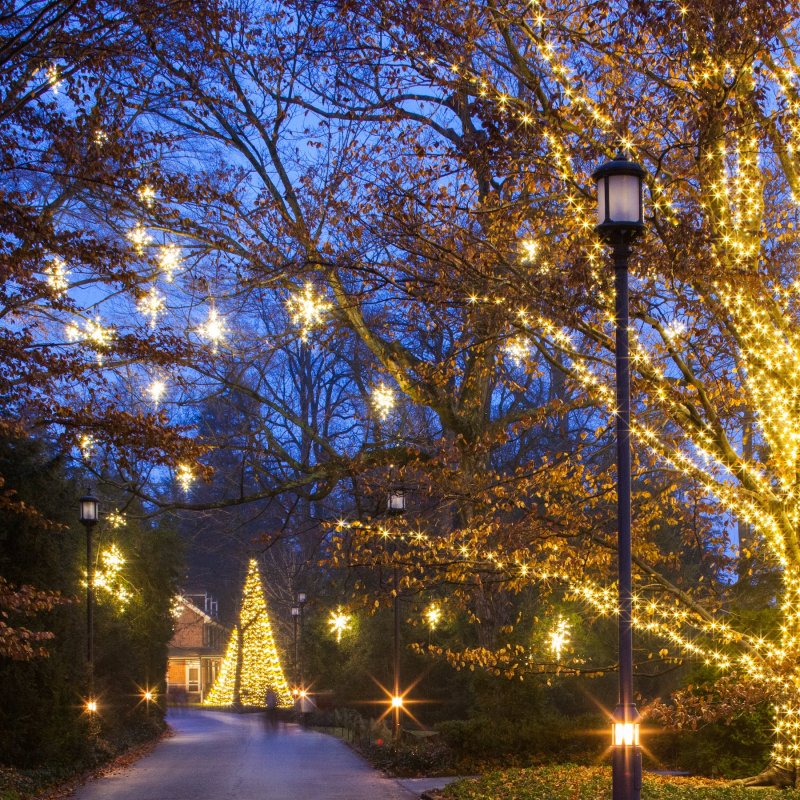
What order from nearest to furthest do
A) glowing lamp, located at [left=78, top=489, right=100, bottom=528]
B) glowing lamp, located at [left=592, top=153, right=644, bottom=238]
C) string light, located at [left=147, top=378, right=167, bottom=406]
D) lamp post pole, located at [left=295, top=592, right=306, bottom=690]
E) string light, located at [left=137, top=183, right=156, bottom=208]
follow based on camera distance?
glowing lamp, located at [left=592, top=153, right=644, bottom=238], string light, located at [left=137, top=183, right=156, bottom=208], string light, located at [left=147, top=378, right=167, bottom=406], glowing lamp, located at [left=78, top=489, right=100, bottom=528], lamp post pole, located at [left=295, top=592, right=306, bottom=690]

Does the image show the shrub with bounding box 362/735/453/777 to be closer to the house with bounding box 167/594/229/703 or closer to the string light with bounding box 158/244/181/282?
the string light with bounding box 158/244/181/282

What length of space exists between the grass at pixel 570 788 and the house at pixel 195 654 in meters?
54.3

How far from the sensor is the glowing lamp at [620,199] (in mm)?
8570

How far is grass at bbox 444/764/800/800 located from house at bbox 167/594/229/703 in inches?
2138

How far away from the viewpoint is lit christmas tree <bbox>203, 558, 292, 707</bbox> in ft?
142

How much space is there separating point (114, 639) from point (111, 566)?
72.1 inches

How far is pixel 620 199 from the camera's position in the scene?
339 inches

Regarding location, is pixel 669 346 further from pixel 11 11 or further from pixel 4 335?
pixel 4 335

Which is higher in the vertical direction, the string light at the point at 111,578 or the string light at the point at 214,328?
the string light at the point at 214,328

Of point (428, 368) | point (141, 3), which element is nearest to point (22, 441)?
point (428, 368)

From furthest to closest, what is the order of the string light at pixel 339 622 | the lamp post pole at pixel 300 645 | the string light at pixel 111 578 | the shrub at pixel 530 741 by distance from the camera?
the lamp post pole at pixel 300 645
the string light at pixel 339 622
the string light at pixel 111 578
the shrub at pixel 530 741

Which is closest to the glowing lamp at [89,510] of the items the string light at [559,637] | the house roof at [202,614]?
the string light at [559,637]

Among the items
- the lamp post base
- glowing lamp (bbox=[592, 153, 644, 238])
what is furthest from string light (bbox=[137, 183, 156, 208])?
the lamp post base

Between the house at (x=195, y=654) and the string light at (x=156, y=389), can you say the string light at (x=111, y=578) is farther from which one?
the house at (x=195, y=654)
